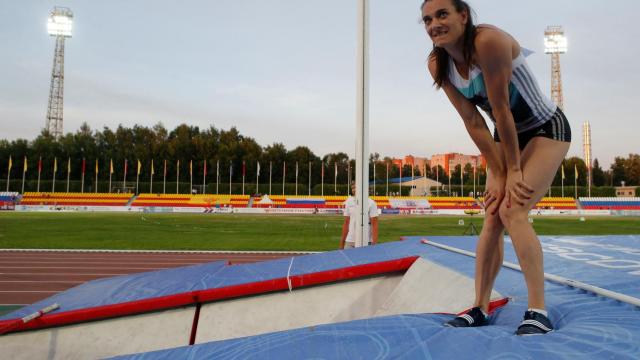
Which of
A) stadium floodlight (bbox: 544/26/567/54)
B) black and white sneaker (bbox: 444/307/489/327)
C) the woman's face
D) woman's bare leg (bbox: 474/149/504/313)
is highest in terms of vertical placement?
stadium floodlight (bbox: 544/26/567/54)

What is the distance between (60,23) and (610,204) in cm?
5457

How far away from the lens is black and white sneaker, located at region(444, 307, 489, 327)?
71.3 inches

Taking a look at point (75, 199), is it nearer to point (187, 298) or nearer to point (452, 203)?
point (452, 203)

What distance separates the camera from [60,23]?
39250 millimetres

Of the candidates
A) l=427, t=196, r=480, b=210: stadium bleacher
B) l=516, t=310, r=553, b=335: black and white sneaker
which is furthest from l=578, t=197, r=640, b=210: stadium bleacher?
l=516, t=310, r=553, b=335: black and white sneaker

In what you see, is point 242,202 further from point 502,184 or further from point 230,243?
point 502,184

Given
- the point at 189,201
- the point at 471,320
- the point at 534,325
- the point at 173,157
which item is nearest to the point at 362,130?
the point at 471,320

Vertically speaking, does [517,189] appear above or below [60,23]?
below

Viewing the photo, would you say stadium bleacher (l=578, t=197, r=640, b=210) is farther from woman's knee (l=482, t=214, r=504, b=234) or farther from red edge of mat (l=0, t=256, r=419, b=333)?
woman's knee (l=482, t=214, r=504, b=234)

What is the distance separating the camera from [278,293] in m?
3.10

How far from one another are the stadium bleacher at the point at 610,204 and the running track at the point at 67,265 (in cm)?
3944

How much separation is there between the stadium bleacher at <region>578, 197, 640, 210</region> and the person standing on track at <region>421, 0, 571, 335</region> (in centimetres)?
4311

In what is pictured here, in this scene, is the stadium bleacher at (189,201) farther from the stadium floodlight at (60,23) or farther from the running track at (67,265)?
the running track at (67,265)

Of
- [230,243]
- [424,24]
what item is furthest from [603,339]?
[230,243]
